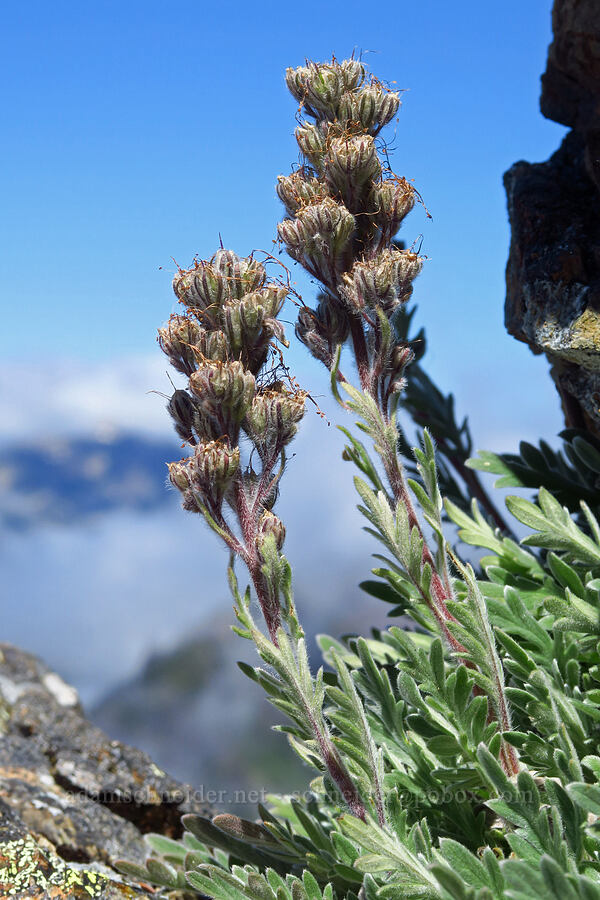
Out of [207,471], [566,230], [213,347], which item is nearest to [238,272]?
[213,347]

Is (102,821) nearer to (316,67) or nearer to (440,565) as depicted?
(440,565)

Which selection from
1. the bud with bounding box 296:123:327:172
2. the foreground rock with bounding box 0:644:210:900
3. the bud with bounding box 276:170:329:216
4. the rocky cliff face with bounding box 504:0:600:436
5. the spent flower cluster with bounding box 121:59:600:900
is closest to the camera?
the spent flower cluster with bounding box 121:59:600:900

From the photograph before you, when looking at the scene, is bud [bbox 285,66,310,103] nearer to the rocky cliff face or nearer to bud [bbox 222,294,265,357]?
bud [bbox 222,294,265,357]

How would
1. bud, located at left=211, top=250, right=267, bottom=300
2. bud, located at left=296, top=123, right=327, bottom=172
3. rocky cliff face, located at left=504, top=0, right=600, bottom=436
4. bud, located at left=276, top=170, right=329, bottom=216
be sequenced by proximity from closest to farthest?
bud, located at left=211, top=250, right=267, bottom=300 → bud, located at left=276, top=170, right=329, bottom=216 → bud, located at left=296, top=123, right=327, bottom=172 → rocky cliff face, located at left=504, top=0, right=600, bottom=436

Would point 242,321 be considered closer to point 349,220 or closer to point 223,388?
point 223,388

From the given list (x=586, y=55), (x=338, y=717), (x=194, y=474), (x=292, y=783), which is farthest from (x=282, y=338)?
(x=292, y=783)

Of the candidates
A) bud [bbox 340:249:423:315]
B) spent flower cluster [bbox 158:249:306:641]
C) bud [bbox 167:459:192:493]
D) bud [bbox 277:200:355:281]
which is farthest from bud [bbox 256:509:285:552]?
bud [bbox 277:200:355:281]

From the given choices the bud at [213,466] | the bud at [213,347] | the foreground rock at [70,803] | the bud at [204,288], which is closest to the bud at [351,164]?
the bud at [204,288]

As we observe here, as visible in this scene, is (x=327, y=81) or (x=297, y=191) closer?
(x=297, y=191)
